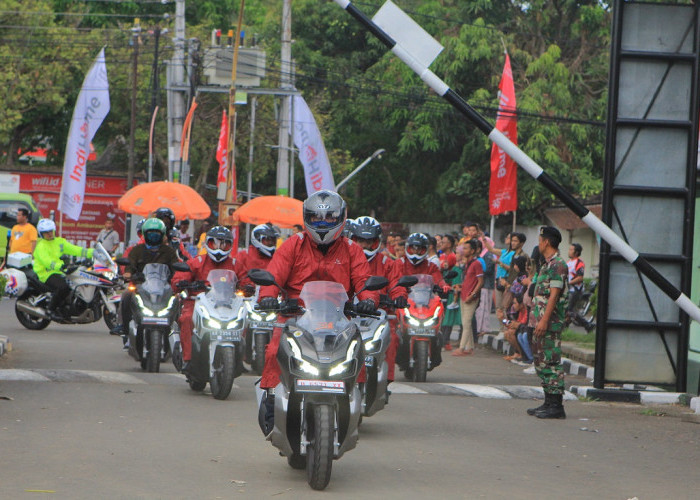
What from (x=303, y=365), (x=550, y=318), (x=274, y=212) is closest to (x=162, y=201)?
(x=274, y=212)

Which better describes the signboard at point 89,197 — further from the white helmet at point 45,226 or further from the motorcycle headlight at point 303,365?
the motorcycle headlight at point 303,365

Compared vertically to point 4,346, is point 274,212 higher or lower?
higher

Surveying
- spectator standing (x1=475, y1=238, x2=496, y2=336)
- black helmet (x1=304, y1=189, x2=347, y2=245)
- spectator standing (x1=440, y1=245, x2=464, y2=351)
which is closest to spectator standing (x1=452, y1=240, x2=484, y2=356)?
spectator standing (x1=440, y1=245, x2=464, y2=351)

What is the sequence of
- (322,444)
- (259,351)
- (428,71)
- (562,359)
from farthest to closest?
(562,359), (259,351), (428,71), (322,444)

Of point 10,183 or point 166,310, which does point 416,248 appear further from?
point 10,183

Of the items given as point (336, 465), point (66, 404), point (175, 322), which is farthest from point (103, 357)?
point (336, 465)

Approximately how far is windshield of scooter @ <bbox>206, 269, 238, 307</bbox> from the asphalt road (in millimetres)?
912

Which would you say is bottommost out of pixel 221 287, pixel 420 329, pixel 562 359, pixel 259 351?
pixel 562 359

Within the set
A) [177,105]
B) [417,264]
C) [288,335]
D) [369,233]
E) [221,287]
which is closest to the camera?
[288,335]

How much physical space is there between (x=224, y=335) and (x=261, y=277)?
4.09 m

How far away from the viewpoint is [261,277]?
6922mm

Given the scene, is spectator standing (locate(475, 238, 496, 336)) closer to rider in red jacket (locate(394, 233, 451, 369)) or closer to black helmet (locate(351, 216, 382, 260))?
rider in red jacket (locate(394, 233, 451, 369))

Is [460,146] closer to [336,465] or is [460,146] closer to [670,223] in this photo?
[670,223]

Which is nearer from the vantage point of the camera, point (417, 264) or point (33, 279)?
point (417, 264)
